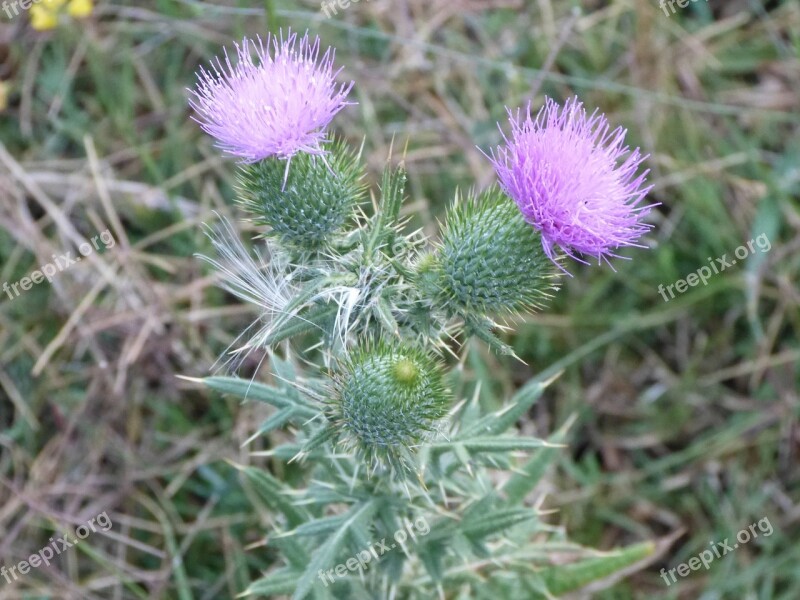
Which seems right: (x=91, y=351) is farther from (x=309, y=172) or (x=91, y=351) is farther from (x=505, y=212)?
(x=505, y=212)

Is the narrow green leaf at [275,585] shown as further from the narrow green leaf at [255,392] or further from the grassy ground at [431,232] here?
the grassy ground at [431,232]

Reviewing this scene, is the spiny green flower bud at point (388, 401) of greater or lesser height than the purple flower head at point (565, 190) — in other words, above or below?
below

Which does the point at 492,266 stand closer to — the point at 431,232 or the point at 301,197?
the point at 301,197

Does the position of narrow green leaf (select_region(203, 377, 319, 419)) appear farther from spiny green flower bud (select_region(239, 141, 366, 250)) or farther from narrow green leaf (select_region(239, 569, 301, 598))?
narrow green leaf (select_region(239, 569, 301, 598))

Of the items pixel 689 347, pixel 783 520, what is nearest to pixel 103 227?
pixel 689 347

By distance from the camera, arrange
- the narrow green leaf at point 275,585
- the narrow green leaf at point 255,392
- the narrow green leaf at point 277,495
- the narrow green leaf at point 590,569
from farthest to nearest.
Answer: the narrow green leaf at point 590,569, the narrow green leaf at point 277,495, the narrow green leaf at point 275,585, the narrow green leaf at point 255,392

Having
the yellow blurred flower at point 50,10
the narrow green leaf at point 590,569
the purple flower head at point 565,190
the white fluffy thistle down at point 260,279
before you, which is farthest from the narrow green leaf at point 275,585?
the yellow blurred flower at point 50,10

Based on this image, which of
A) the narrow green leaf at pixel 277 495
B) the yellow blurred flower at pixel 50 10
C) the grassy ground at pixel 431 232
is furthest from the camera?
the yellow blurred flower at pixel 50 10

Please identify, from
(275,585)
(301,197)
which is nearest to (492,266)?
(301,197)
